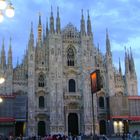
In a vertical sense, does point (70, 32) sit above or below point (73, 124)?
above

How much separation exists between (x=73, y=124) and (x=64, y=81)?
6988 mm

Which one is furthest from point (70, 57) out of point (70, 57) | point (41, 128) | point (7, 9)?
point (7, 9)

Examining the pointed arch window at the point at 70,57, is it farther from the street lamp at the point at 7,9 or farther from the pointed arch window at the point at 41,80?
the street lamp at the point at 7,9

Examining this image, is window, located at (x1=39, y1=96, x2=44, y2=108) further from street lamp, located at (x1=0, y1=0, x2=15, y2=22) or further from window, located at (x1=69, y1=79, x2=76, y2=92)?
street lamp, located at (x1=0, y1=0, x2=15, y2=22)

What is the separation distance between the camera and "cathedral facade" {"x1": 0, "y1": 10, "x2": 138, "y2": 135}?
48.1 meters

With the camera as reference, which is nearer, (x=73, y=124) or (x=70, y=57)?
(x=73, y=124)

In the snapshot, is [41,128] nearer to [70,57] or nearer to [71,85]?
[71,85]

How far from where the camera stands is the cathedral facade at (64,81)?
48.1m

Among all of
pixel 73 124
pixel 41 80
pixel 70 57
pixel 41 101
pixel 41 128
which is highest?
pixel 70 57

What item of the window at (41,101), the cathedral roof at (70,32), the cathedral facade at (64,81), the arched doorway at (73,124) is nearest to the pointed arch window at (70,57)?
the cathedral facade at (64,81)

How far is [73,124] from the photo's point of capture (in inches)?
2002

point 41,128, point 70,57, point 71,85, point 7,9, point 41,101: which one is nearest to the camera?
point 7,9

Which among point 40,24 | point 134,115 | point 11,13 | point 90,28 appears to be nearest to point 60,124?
point 134,115

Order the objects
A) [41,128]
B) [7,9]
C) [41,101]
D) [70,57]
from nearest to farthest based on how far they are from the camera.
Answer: [7,9], [41,128], [41,101], [70,57]
